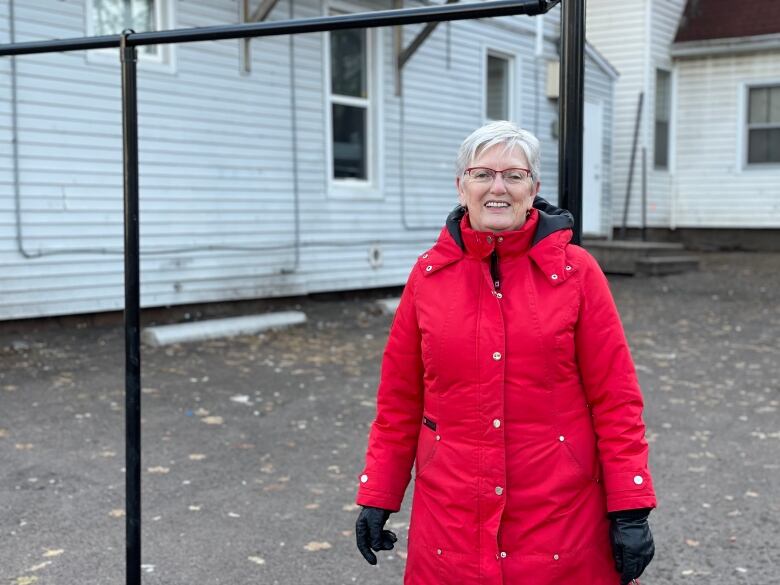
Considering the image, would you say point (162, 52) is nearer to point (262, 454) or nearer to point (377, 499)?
point (262, 454)

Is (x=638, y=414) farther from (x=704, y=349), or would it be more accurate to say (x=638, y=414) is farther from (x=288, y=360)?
(x=704, y=349)

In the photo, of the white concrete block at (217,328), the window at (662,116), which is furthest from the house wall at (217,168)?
the window at (662,116)

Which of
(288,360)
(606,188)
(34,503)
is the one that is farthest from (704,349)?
(606,188)

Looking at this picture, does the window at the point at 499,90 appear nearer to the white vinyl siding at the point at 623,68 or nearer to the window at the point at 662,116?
the white vinyl siding at the point at 623,68

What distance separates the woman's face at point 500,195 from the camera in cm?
234

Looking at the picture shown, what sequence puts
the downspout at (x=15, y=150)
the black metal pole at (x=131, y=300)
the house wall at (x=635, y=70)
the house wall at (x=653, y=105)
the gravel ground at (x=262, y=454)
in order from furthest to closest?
the house wall at (x=653, y=105) → the house wall at (x=635, y=70) → the downspout at (x=15, y=150) → the gravel ground at (x=262, y=454) → the black metal pole at (x=131, y=300)

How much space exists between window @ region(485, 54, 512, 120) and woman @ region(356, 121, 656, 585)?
42.7 feet

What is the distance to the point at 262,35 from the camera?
280 cm

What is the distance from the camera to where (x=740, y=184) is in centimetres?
1878

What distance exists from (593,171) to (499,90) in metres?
3.79

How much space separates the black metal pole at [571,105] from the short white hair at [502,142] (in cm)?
11

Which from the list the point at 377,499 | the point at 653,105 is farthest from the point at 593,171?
the point at 377,499

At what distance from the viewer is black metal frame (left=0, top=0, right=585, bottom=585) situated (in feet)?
7.97

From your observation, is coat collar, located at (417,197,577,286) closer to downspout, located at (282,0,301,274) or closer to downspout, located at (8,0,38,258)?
downspout, located at (8,0,38,258)
